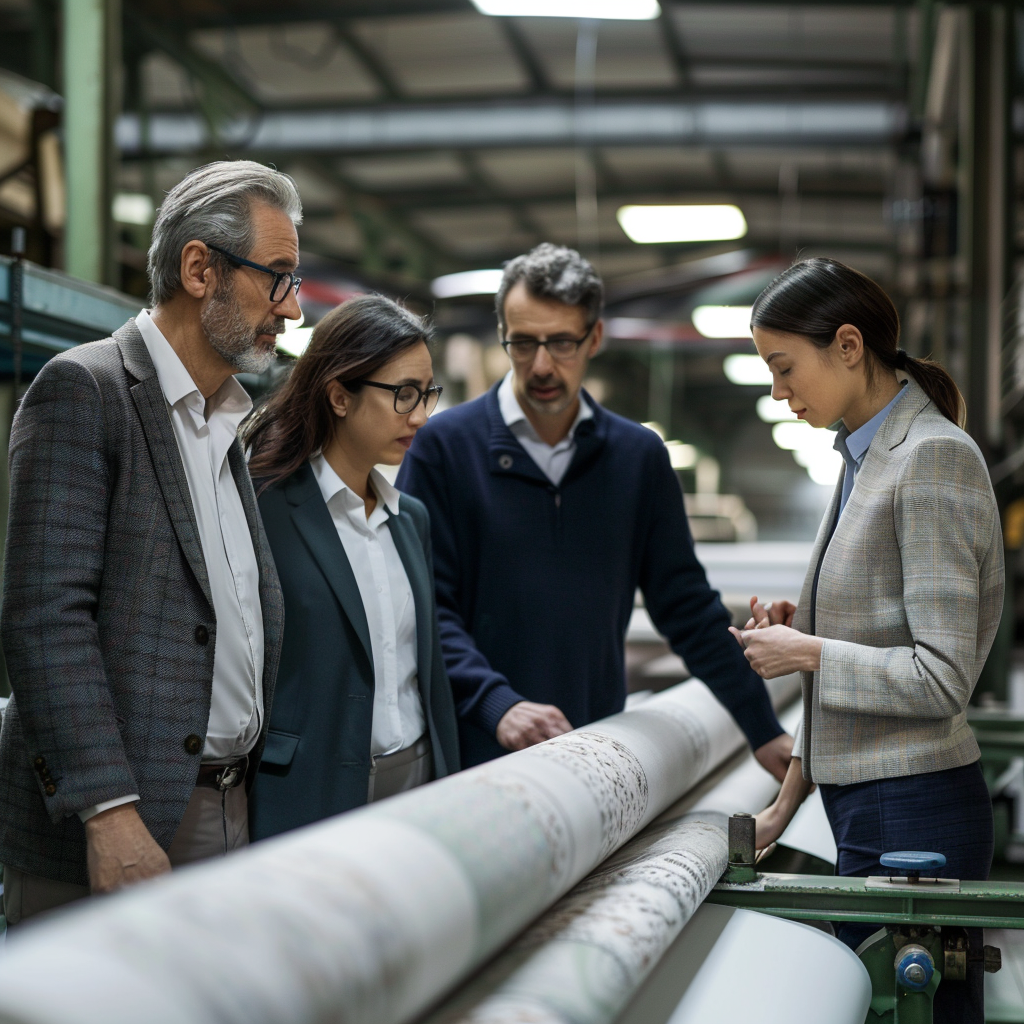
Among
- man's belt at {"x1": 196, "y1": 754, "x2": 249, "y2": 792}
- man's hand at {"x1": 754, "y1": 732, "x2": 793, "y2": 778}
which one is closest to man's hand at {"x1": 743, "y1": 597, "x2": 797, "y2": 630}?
man's hand at {"x1": 754, "y1": 732, "x2": 793, "y2": 778}

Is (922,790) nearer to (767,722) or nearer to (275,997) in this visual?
(767,722)

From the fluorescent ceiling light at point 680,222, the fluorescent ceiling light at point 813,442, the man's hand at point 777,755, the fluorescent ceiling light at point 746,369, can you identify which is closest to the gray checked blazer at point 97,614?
the man's hand at point 777,755

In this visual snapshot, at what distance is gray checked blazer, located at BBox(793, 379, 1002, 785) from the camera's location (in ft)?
3.58

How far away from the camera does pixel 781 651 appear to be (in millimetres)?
1147

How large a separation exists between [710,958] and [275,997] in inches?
25.5

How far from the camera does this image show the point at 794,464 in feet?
60.8

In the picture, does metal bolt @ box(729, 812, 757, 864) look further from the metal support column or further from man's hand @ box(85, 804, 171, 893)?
the metal support column

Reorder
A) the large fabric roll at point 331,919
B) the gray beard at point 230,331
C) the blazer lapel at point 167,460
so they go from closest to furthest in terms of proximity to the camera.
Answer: the large fabric roll at point 331,919 → the blazer lapel at point 167,460 → the gray beard at point 230,331

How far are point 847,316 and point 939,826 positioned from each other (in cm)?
56

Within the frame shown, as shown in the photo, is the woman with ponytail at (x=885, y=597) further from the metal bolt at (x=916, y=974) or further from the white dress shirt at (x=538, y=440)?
the white dress shirt at (x=538, y=440)

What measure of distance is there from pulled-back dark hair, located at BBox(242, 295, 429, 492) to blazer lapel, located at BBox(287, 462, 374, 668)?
47 mm

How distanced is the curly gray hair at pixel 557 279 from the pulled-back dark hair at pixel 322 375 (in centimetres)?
29

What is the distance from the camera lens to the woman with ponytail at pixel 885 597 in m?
1.10

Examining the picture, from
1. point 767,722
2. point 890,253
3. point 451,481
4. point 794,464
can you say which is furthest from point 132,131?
point 794,464
